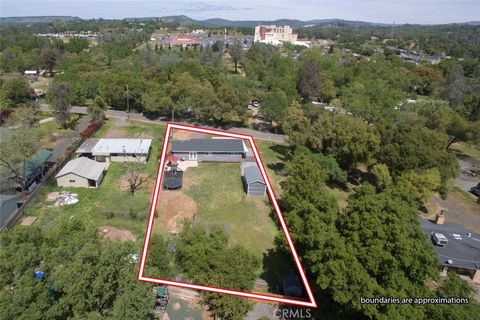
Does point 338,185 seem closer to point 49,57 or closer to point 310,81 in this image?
point 310,81

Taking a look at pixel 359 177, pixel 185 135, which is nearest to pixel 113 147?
pixel 185 135

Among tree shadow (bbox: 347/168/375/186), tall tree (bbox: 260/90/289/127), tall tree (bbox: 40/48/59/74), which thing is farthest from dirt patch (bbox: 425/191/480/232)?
tall tree (bbox: 40/48/59/74)

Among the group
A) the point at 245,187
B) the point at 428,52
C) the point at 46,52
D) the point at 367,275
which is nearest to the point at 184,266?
the point at 367,275

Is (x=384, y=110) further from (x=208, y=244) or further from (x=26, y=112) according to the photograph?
(x=26, y=112)

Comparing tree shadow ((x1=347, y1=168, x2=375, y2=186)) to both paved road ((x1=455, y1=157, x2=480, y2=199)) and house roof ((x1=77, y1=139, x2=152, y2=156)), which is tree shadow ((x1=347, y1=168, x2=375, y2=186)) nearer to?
paved road ((x1=455, y1=157, x2=480, y2=199))

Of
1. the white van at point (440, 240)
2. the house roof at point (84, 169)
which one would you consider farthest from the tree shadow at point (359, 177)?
the house roof at point (84, 169)

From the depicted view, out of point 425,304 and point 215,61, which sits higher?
point 215,61
